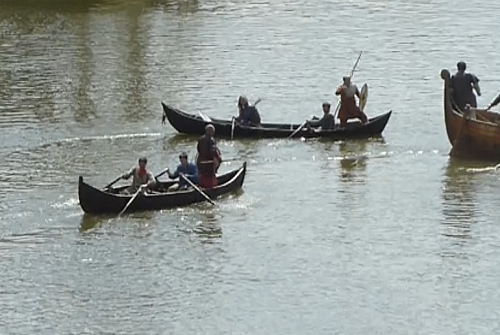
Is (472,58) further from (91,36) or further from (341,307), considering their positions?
(341,307)

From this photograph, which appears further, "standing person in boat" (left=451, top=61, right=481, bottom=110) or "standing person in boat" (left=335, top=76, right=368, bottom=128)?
"standing person in boat" (left=335, top=76, right=368, bottom=128)

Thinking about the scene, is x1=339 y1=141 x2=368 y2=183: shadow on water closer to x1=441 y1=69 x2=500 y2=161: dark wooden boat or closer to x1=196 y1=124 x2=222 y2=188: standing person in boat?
x1=441 y1=69 x2=500 y2=161: dark wooden boat

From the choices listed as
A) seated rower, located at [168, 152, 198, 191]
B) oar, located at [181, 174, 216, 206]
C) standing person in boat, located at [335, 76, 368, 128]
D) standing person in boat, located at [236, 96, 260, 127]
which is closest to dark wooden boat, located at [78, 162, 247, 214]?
oar, located at [181, 174, 216, 206]

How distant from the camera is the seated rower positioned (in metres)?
24.6

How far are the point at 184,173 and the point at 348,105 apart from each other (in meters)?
7.29

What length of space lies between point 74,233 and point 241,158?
6.89 m

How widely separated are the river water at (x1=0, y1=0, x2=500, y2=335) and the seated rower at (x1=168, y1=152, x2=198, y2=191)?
0.58 metres

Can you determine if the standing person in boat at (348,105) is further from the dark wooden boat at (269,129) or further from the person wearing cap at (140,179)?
the person wearing cap at (140,179)

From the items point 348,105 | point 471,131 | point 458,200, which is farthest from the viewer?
point 348,105

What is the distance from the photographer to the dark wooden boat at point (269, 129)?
1200 inches

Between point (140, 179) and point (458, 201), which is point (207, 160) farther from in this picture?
point (458, 201)

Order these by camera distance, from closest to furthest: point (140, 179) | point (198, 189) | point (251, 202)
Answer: point (140, 179)
point (198, 189)
point (251, 202)

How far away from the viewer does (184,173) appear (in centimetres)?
2486

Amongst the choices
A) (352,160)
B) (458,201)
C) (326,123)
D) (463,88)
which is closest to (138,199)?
(458,201)
